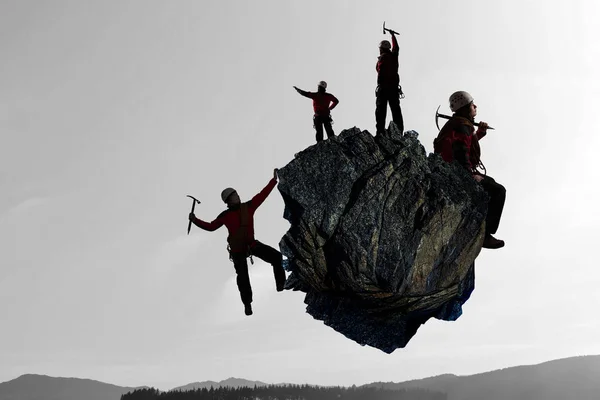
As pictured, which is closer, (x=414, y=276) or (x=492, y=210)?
(x=414, y=276)

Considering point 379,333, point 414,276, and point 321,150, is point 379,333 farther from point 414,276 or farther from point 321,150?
point 321,150

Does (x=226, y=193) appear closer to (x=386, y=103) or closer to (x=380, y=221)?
Answer: (x=380, y=221)

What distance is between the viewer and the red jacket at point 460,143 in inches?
660

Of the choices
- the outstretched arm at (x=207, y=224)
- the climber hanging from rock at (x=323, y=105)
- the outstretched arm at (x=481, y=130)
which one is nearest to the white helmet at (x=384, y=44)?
the climber hanging from rock at (x=323, y=105)

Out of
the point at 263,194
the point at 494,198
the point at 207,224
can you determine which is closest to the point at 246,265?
the point at 207,224

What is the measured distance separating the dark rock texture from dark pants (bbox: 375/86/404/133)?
2963 mm

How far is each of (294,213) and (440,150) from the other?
4.62 metres

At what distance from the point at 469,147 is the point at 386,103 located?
3.95m

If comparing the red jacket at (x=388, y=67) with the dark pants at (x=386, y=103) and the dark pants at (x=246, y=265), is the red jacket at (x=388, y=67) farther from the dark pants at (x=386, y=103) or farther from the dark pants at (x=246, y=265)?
the dark pants at (x=246, y=265)

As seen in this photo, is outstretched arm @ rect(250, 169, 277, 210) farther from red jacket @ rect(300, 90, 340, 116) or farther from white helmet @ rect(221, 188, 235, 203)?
red jacket @ rect(300, 90, 340, 116)

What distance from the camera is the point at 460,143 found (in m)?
16.8

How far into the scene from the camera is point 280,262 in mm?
16578

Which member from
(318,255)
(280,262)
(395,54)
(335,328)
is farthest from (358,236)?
(395,54)

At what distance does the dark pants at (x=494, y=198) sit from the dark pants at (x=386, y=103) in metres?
3.85
